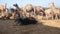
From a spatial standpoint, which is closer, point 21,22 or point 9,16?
point 21,22

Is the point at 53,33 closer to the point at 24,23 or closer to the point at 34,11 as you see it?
the point at 24,23

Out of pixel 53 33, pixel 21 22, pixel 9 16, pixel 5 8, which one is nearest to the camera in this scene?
pixel 53 33

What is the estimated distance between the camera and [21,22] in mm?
10055

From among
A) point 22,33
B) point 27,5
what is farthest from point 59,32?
point 27,5

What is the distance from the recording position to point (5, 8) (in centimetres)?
1598

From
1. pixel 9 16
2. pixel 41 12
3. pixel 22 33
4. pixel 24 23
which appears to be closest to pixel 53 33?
pixel 22 33

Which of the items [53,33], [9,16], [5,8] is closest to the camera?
[53,33]

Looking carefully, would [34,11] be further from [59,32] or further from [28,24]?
[59,32]

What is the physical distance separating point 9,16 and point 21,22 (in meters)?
3.83

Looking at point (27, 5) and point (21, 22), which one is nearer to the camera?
point (21, 22)

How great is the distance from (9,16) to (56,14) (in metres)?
3.39

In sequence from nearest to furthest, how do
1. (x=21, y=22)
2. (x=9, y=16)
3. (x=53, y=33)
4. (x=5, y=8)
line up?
(x=53, y=33), (x=21, y=22), (x=9, y=16), (x=5, y=8)

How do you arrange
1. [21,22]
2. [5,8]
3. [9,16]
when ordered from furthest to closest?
1. [5,8]
2. [9,16]
3. [21,22]

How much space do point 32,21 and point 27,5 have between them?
7020 millimetres
